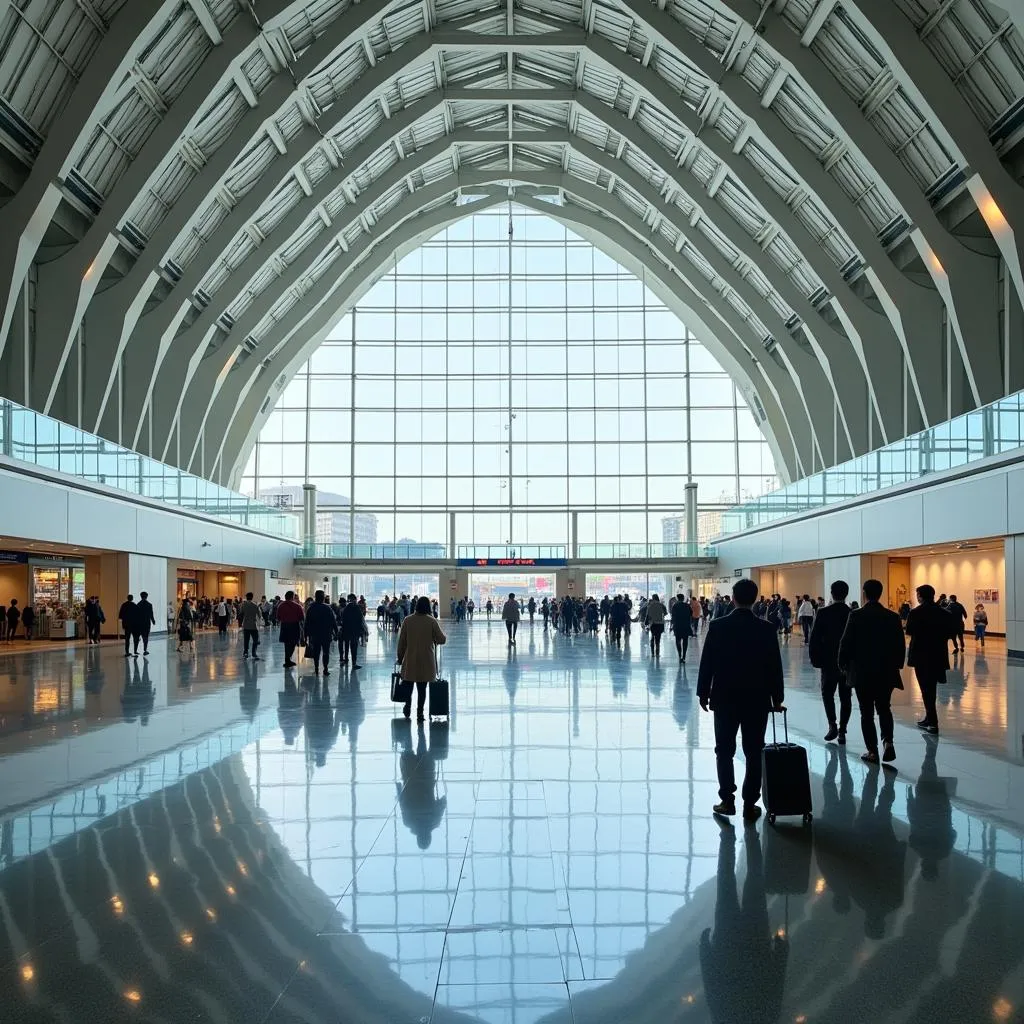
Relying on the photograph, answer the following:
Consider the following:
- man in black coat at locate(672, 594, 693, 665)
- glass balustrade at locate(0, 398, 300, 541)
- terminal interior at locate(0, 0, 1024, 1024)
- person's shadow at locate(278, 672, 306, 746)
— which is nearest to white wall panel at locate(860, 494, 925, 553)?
terminal interior at locate(0, 0, 1024, 1024)

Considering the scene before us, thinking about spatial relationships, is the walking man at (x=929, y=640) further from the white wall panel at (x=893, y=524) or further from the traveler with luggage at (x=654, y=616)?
the white wall panel at (x=893, y=524)

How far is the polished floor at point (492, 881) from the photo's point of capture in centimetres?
357

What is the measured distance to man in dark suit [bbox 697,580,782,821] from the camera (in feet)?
21.1

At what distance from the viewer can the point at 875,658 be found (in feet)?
26.2

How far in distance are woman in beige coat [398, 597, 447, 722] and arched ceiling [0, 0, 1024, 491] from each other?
13.8 metres

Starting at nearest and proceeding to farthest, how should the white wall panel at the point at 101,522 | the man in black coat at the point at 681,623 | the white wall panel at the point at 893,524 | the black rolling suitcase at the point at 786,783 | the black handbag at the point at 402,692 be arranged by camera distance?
the black rolling suitcase at the point at 786,783 → the black handbag at the point at 402,692 → the man in black coat at the point at 681,623 → the white wall panel at the point at 101,522 → the white wall panel at the point at 893,524

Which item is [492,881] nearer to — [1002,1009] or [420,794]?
[420,794]

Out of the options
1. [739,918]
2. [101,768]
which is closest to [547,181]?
[101,768]

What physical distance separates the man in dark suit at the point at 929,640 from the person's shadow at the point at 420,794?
15.5 feet

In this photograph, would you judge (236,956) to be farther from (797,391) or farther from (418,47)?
(797,391)

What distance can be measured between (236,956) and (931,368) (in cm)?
2827

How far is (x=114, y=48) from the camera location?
21.4m

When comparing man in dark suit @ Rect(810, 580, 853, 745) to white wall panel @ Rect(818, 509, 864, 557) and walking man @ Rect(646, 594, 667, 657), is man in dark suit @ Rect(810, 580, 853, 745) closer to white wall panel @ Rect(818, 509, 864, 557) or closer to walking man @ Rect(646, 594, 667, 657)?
walking man @ Rect(646, 594, 667, 657)

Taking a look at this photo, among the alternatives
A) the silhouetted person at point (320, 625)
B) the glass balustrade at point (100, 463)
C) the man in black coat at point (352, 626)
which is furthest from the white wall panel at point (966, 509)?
the glass balustrade at point (100, 463)
